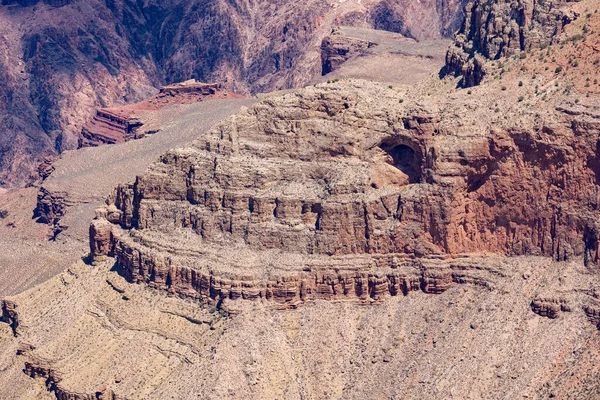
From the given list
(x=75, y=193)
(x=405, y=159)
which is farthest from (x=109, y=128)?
(x=405, y=159)

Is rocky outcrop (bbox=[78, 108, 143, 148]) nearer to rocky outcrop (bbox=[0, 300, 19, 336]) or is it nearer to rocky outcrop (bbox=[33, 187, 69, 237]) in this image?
rocky outcrop (bbox=[33, 187, 69, 237])

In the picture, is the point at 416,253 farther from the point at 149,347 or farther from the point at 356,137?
the point at 149,347

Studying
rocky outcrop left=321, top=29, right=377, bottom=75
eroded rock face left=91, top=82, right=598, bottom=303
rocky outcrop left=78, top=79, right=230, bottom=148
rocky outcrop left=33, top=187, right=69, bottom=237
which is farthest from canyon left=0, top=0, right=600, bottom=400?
rocky outcrop left=321, top=29, right=377, bottom=75

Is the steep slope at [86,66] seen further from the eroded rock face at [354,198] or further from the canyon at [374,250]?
the eroded rock face at [354,198]

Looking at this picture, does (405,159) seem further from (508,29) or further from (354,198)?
(508,29)

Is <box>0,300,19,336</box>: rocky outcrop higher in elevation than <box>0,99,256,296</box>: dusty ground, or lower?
higher

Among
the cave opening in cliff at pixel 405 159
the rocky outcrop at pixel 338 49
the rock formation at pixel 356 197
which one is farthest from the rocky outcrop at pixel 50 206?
the cave opening in cliff at pixel 405 159
